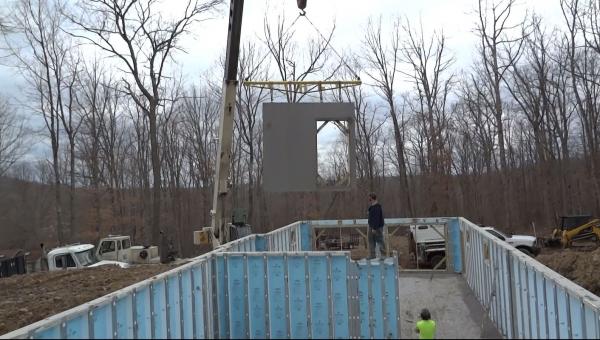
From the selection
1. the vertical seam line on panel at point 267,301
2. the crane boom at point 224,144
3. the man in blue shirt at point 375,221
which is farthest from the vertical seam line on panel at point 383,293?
the crane boom at point 224,144

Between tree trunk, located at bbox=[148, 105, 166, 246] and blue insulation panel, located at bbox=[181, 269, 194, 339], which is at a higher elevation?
tree trunk, located at bbox=[148, 105, 166, 246]

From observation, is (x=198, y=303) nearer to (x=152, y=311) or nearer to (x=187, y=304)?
(x=187, y=304)

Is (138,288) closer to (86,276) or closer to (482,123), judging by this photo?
(86,276)

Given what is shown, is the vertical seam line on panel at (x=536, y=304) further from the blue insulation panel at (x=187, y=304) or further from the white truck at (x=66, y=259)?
the white truck at (x=66, y=259)

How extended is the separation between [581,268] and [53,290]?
16839 mm

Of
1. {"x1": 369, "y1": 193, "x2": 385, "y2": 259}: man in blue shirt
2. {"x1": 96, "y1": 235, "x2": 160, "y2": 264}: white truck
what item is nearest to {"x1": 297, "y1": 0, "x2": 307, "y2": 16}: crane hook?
{"x1": 369, "y1": 193, "x2": 385, "y2": 259}: man in blue shirt

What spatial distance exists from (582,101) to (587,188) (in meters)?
6.87

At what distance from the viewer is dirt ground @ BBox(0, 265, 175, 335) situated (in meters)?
12.6

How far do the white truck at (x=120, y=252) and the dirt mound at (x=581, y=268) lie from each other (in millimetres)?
18494

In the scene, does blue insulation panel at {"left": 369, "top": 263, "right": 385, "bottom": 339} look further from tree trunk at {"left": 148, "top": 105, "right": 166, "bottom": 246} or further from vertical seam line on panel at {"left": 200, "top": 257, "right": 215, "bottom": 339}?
tree trunk at {"left": 148, "top": 105, "right": 166, "bottom": 246}

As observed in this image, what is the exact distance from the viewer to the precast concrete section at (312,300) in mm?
5305

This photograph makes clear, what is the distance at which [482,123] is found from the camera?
4341 centimetres

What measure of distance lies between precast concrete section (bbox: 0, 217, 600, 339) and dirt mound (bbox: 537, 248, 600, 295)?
5692 millimetres

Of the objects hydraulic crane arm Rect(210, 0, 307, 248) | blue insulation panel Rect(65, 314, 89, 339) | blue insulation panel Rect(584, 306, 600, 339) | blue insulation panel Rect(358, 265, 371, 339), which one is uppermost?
hydraulic crane arm Rect(210, 0, 307, 248)
